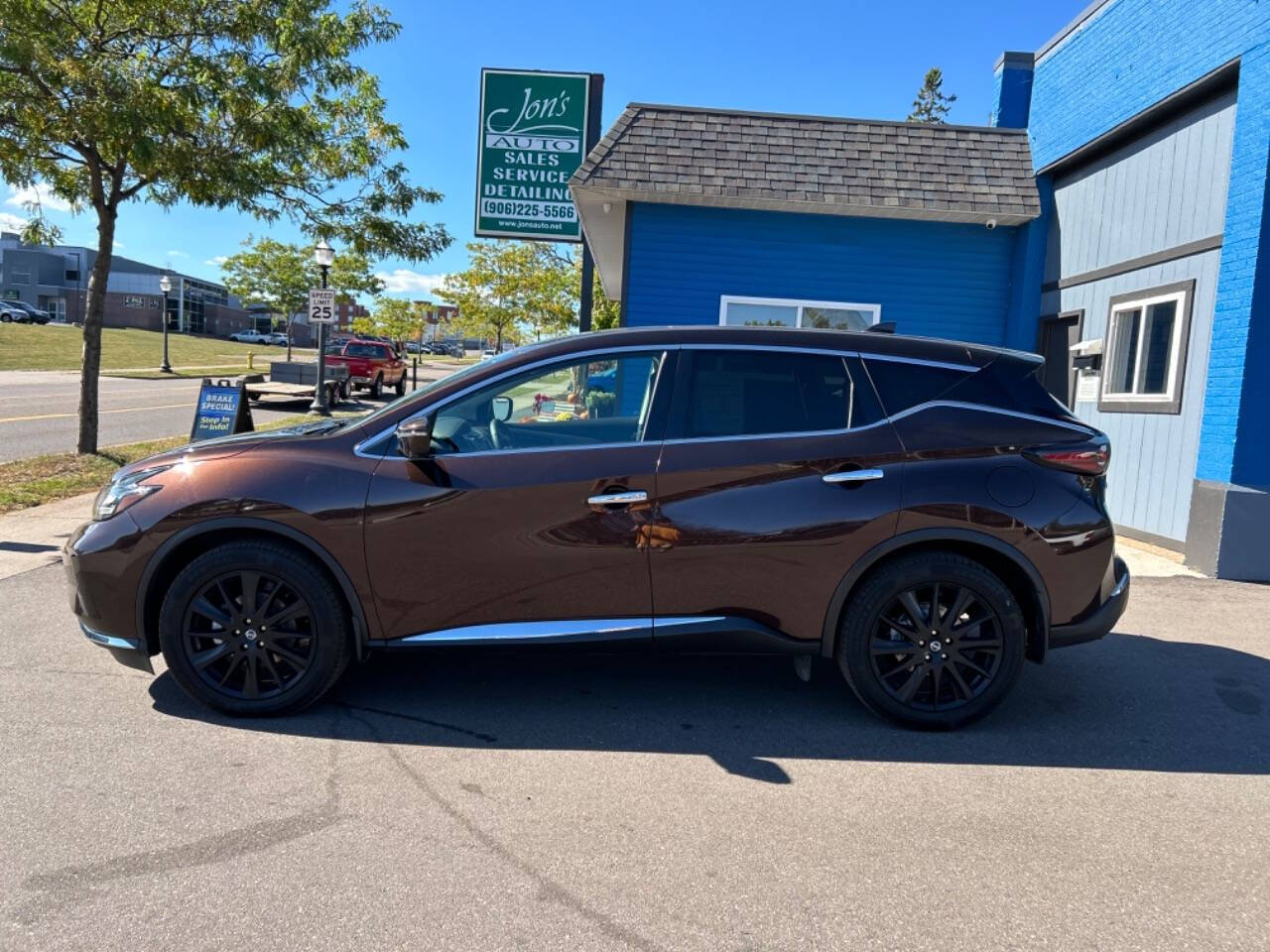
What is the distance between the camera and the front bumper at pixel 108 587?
3928 mm

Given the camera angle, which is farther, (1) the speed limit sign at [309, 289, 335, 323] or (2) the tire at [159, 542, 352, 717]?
(1) the speed limit sign at [309, 289, 335, 323]

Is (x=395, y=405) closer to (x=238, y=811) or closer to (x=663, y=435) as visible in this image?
(x=663, y=435)

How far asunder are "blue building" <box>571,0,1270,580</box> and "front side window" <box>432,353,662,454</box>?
5.61 metres

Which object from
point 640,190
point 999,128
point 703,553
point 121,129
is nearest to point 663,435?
point 703,553

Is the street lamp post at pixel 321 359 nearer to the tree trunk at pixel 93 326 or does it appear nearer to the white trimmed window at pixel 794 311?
the tree trunk at pixel 93 326

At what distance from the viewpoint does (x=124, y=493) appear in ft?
13.2

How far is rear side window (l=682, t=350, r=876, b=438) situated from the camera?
4.07 metres

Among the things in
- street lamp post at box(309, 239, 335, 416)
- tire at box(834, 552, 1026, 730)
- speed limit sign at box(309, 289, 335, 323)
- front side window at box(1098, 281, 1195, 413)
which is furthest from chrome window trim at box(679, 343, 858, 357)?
street lamp post at box(309, 239, 335, 416)

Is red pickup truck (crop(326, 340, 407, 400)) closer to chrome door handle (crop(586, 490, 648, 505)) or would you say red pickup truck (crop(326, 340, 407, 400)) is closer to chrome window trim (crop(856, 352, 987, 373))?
chrome door handle (crop(586, 490, 648, 505))

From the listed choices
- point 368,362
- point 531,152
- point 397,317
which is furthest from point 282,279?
point 531,152

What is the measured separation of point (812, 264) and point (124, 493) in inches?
328

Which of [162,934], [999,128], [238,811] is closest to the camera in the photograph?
[162,934]

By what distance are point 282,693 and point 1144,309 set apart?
27.5 ft

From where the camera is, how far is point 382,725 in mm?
3992
